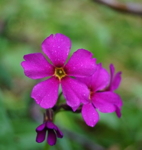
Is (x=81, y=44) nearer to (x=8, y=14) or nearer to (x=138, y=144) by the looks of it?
(x=8, y=14)

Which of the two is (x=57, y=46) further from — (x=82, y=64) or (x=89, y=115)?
(x=89, y=115)

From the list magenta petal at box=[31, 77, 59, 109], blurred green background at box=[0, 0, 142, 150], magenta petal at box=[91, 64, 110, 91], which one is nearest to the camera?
magenta petal at box=[31, 77, 59, 109]

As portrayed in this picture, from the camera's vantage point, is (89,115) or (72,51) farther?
(72,51)

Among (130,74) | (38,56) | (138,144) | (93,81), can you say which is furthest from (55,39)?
(130,74)

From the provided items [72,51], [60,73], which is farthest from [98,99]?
[72,51]

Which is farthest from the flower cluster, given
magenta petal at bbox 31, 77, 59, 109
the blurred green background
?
the blurred green background

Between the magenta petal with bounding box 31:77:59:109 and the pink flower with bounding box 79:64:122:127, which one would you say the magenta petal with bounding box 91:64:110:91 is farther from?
the magenta petal with bounding box 31:77:59:109
